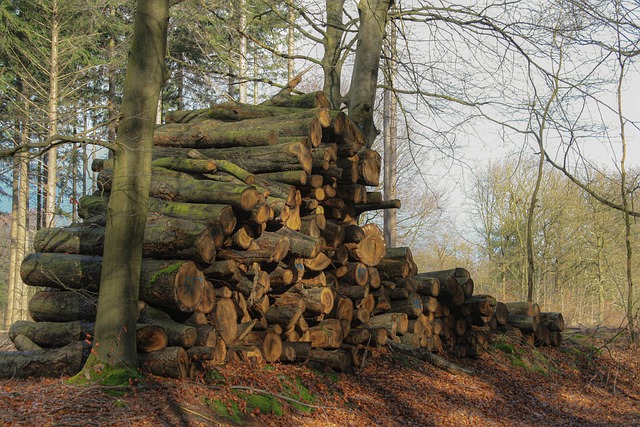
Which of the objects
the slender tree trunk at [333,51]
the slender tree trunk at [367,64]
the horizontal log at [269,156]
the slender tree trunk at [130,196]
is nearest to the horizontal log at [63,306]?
the slender tree trunk at [130,196]

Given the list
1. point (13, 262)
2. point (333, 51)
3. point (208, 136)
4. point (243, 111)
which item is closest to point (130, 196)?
point (208, 136)

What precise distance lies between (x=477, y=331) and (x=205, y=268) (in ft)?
18.9

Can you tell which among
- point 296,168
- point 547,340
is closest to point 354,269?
point 296,168

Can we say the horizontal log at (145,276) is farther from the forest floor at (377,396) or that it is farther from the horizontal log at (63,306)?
the forest floor at (377,396)

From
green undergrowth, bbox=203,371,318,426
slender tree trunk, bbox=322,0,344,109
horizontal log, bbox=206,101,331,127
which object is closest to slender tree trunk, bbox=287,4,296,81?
slender tree trunk, bbox=322,0,344,109

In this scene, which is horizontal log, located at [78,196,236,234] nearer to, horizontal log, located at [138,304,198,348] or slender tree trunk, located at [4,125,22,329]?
horizontal log, located at [138,304,198,348]

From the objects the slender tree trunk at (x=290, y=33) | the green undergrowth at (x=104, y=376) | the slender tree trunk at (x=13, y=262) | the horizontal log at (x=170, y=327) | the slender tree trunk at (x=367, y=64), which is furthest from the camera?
the slender tree trunk at (x=13, y=262)

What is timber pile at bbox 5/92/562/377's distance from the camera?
660cm

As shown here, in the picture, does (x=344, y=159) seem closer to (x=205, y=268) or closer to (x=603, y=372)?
(x=205, y=268)

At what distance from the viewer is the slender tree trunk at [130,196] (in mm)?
5930

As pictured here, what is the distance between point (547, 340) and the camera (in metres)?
12.1

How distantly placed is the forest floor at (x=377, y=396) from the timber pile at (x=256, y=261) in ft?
1.24

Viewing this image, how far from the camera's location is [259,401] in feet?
20.3

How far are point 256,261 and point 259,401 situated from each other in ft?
5.64
